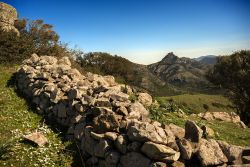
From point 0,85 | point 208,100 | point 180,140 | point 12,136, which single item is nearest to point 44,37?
point 0,85

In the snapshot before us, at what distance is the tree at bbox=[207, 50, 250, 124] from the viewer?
4409 centimetres

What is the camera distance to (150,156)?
11273mm

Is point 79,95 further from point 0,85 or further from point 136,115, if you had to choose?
point 0,85

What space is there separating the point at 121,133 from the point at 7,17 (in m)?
42.7

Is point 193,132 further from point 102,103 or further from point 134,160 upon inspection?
point 102,103

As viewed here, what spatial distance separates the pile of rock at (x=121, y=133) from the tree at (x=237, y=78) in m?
33.3

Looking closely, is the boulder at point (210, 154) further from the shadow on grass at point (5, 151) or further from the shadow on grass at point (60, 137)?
the shadow on grass at point (5, 151)

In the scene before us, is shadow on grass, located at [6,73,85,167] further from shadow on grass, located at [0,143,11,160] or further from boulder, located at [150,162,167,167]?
boulder, located at [150,162,167,167]

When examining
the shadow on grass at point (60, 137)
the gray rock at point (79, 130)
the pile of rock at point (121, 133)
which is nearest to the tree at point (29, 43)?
the shadow on grass at point (60, 137)

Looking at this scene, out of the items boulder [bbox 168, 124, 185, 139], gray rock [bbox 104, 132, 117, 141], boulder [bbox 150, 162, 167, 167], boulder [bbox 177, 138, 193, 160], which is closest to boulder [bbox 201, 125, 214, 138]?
boulder [bbox 168, 124, 185, 139]

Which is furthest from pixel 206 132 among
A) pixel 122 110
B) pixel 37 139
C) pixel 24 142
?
pixel 24 142

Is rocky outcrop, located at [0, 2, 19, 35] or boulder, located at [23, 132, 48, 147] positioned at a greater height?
rocky outcrop, located at [0, 2, 19, 35]

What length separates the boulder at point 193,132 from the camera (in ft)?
40.7

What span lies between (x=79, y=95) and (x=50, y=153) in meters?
4.99
